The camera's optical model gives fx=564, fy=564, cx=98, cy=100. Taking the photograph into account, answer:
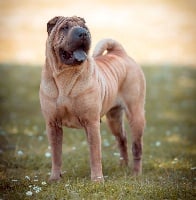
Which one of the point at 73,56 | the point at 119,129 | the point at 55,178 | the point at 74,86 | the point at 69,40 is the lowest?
the point at 55,178

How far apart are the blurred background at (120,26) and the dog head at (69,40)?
1171cm

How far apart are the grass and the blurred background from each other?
372cm

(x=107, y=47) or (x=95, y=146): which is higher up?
(x=107, y=47)

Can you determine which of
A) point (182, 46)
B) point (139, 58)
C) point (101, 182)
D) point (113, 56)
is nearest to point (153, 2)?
point (182, 46)

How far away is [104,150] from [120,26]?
52.0ft

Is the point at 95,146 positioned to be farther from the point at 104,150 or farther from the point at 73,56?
the point at 104,150

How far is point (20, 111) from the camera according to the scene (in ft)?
37.6

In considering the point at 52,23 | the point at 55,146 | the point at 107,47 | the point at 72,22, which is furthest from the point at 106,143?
the point at 72,22

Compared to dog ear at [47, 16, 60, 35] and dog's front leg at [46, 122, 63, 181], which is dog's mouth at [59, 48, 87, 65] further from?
dog's front leg at [46, 122, 63, 181]

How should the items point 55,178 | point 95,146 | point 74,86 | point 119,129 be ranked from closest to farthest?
point 74,86 < point 95,146 < point 55,178 < point 119,129

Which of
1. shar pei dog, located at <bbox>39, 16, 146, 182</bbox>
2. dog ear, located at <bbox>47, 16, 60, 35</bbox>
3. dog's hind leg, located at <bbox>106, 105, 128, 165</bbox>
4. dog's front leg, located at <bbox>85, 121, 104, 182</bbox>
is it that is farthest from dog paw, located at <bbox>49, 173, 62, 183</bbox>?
dog ear, located at <bbox>47, 16, 60, 35</bbox>

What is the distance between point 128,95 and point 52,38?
1.51 m

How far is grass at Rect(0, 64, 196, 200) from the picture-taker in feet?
18.0

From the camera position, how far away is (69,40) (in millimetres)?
5621
